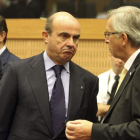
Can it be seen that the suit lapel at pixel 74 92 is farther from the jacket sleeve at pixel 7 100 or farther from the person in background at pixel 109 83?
the person in background at pixel 109 83

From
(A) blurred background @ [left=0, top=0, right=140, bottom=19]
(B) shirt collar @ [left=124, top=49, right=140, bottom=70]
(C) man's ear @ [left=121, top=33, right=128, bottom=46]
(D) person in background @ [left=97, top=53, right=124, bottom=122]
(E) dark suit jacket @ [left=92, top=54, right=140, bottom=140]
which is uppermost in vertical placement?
(A) blurred background @ [left=0, top=0, right=140, bottom=19]

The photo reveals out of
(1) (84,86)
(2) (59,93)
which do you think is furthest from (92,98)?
(2) (59,93)

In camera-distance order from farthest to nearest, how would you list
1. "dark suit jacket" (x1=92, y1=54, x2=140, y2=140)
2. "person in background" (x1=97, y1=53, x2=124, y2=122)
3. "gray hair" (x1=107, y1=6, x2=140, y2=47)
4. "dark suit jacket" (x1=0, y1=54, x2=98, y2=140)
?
"person in background" (x1=97, y1=53, x2=124, y2=122)
"dark suit jacket" (x1=0, y1=54, x2=98, y2=140)
"gray hair" (x1=107, y1=6, x2=140, y2=47)
"dark suit jacket" (x1=92, y1=54, x2=140, y2=140)

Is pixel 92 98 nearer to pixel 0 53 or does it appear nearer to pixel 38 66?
pixel 38 66

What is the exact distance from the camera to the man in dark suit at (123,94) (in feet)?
7.41

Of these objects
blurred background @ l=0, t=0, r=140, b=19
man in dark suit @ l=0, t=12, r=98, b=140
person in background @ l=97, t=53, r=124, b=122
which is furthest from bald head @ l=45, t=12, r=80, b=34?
blurred background @ l=0, t=0, r=140, b=19

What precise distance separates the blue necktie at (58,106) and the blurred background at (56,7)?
9.14ft

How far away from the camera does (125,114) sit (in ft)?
7.73

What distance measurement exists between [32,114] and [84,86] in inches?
22.6

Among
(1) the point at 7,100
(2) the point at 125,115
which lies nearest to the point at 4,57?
(1) the point at 7,100

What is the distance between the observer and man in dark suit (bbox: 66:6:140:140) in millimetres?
2260

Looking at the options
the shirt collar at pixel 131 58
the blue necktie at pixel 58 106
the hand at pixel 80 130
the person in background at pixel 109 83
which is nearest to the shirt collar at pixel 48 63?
the blue necktie at pixel 58 106

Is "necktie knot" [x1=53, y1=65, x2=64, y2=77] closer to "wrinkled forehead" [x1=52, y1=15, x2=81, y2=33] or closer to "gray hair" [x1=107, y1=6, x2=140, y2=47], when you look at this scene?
"wrinkled forehead" [x1=52, y1=15, x2=81, y2=33]

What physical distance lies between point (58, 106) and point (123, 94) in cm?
74
